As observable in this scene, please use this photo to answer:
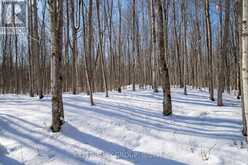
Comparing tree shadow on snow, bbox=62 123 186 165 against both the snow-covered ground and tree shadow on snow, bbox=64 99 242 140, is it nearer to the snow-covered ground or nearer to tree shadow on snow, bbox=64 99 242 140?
the snow-covered ground

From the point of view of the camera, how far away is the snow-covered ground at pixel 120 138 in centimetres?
541

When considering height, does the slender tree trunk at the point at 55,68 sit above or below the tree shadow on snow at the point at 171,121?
above

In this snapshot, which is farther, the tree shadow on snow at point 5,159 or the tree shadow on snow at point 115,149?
the tree shadow on snow at point 115,149

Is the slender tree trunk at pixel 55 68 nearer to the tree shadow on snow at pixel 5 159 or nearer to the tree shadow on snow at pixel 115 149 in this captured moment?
the tree shadow on snow at pixel 115 149

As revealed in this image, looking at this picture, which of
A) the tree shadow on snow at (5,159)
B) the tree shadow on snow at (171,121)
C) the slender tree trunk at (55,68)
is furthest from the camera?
A: the tree shadow on snow at (171,121)

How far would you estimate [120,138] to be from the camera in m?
6.41

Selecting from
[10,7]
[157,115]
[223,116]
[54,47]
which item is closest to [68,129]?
[54,47]

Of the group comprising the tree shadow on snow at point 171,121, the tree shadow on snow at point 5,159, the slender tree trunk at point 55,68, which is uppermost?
the slender tree trunk at point 55,68

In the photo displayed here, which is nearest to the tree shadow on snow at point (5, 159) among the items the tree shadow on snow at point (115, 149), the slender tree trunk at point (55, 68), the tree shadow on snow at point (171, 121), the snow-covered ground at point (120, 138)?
the snow-covered ground at point (120, 138)

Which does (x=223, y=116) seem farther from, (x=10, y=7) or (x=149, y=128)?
(x=10, y=7)

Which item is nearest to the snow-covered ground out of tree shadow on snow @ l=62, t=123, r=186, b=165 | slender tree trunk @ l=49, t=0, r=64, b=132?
tree shadow on snow @ l=62, t=123, r=186, b=165

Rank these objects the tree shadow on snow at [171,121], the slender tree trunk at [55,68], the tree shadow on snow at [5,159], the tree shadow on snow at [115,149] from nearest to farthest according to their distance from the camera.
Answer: the tree shadow on snow at [5,159] < the tree shadow on snow at [115,149] < the slender tree trunk at [55,68] < the tree shadow on snow at [171,121]

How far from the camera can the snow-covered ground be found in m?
5.41

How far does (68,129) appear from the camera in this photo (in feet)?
21.6
